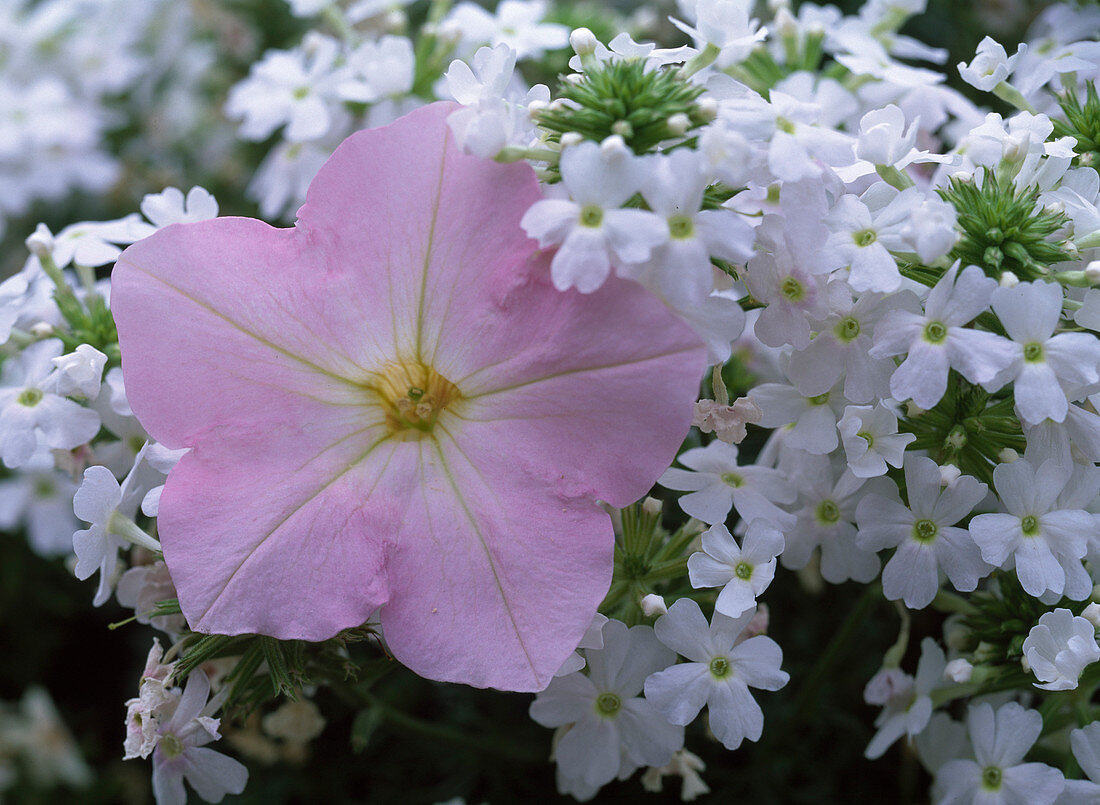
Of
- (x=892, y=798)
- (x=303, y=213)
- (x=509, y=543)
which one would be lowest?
(x=892, y=798)

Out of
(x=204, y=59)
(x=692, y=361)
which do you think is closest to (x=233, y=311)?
(x=692, y=361)

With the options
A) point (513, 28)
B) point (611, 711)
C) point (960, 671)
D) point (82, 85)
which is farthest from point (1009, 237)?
point (82, 85)

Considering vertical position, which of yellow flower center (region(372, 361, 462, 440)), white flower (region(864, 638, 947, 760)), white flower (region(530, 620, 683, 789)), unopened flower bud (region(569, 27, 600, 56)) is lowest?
white flower (region(864, 638, 947, 760))

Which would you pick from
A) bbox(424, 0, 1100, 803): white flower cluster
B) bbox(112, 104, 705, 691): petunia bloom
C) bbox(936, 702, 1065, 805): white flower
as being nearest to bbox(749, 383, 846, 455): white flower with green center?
bbox(424, 0, 1100, 803): white flower cluster

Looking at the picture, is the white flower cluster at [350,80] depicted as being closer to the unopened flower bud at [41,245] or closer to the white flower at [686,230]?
the unopened flower bud at [41,245]

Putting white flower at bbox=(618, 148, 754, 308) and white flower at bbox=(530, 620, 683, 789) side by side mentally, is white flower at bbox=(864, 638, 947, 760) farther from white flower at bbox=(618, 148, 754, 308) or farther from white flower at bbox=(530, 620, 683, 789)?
white flower at bbox=(618, 148, 754, 308)

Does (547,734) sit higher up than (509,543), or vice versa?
(509,543)

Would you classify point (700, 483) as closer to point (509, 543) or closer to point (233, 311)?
point (509, 543)
